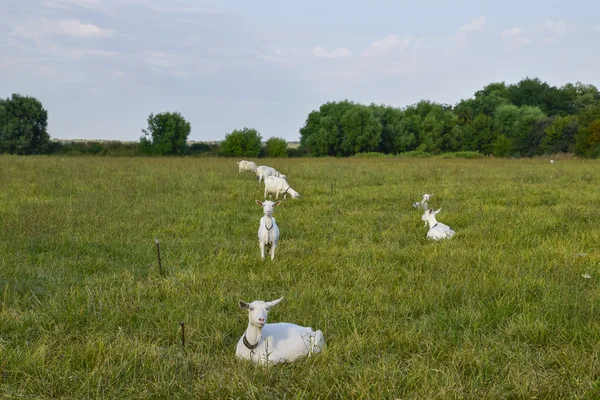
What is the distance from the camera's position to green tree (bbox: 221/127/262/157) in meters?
57.8

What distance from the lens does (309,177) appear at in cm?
1919

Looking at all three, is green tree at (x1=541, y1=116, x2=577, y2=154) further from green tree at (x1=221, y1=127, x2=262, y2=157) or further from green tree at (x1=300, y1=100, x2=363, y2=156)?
green tree at (x1=221, y1=127, x2=262, y2=157)

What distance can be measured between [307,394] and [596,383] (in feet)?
6.56

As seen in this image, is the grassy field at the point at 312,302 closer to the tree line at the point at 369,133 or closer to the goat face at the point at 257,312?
the goat face at the point at 257,312

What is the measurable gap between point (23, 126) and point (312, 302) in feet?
199

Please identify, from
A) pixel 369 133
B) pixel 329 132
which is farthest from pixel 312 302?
pixel 329 132

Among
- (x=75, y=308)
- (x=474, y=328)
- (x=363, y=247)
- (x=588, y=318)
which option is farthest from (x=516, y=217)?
(x=75, y=308)

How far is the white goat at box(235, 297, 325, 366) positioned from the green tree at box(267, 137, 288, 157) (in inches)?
2162

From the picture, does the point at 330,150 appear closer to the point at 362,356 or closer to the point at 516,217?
the point at 516,217

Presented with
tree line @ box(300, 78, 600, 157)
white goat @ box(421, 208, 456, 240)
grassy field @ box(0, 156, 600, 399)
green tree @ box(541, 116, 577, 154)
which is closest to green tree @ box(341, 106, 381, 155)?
tree line @ box(300, 78, 600, 157)

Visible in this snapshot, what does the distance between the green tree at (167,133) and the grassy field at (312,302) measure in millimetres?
51965

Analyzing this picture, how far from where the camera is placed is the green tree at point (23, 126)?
52312 millimetres

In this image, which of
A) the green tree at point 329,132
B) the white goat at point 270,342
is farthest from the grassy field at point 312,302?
the green tree at point 329,132

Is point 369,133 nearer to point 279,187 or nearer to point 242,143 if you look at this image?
point 242,143
